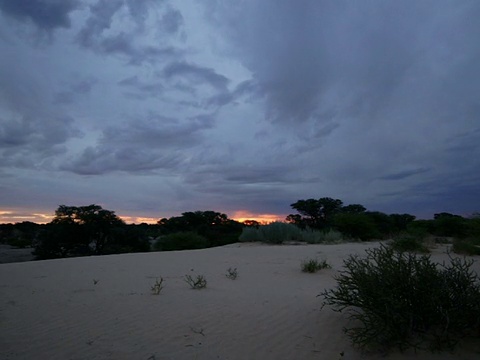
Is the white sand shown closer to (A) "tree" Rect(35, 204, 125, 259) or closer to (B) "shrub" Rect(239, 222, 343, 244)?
(B) "shrub" Rect(239, 222, 343, 244)

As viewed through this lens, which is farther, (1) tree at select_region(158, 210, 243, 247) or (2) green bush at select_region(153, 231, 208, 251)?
(1) tree at select_region(158, 210, 243, 247)

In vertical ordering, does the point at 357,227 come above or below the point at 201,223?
below

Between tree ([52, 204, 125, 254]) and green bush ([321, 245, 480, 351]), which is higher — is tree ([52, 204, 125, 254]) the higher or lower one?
the higher one

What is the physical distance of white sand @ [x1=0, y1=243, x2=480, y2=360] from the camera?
383 cm

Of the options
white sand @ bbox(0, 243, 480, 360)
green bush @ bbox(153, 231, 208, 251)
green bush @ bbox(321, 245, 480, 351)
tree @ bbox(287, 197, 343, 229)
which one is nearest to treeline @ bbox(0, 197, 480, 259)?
green bush @ bbox(153, 231, 208, 251)

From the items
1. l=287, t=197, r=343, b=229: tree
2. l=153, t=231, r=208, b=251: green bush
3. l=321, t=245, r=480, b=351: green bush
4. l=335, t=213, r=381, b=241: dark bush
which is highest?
l=287, t=197, r=343, b=229: tree

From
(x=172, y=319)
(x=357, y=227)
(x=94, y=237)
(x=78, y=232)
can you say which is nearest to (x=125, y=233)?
(x=94, y=237)

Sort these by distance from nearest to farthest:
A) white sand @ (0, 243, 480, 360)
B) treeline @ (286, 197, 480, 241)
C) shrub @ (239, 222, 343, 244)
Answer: white sand @ (0, 243, 480, 360) < shrub @ (239, 222, 343, 244) < treeline @ (286, 197, 480, 241)

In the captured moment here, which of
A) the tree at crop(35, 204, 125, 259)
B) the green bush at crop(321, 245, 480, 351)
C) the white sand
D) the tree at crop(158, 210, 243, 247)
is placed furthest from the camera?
the tree at crop(158, 210, 243, 247)

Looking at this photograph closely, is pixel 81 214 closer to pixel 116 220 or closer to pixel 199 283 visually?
pixel 116 220

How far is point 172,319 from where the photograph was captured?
483 centimetres

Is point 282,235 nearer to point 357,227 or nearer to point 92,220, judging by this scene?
point 357,227

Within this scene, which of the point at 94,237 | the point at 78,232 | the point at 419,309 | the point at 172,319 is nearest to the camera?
the point at 419,309

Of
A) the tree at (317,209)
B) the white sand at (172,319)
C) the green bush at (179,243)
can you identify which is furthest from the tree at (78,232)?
the tree at (317,209)
